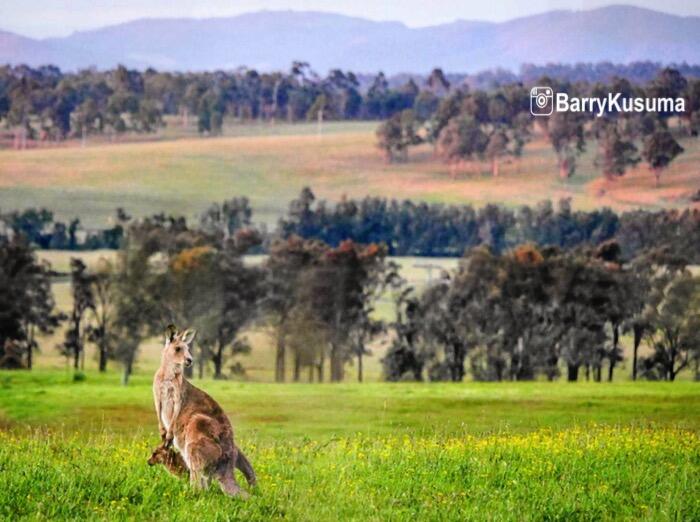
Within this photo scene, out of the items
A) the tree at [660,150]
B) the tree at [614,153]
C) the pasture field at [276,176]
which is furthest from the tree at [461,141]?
the tree at [660,150]

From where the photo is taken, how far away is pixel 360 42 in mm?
21188

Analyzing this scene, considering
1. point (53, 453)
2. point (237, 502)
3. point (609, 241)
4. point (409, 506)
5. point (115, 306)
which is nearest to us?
point (237, 502)

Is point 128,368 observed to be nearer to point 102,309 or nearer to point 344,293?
point 102,309

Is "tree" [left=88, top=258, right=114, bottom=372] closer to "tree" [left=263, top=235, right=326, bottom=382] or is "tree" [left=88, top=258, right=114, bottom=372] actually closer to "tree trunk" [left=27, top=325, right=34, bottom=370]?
"tree trunk" [left=27, top=325, right=34, bottom=370]

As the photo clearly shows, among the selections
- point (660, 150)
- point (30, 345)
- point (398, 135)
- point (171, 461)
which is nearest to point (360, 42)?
point (398, 135)

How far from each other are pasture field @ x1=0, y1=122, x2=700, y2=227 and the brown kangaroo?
40.0 feet

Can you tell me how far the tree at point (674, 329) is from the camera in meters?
21.7

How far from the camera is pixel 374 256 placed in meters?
21.7

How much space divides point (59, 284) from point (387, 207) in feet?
16.7

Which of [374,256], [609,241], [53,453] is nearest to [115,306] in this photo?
[374,256]

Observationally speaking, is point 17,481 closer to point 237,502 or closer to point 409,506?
point 237,502

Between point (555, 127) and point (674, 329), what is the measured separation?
3.60 m

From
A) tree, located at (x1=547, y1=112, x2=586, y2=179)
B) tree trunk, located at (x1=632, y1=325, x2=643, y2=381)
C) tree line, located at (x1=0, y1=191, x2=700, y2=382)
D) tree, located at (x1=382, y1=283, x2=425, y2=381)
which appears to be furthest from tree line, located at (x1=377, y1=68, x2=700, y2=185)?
tree trunk, located at (x1=632, y1=325, x2=643, y2=381)

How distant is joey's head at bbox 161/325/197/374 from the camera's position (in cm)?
895
